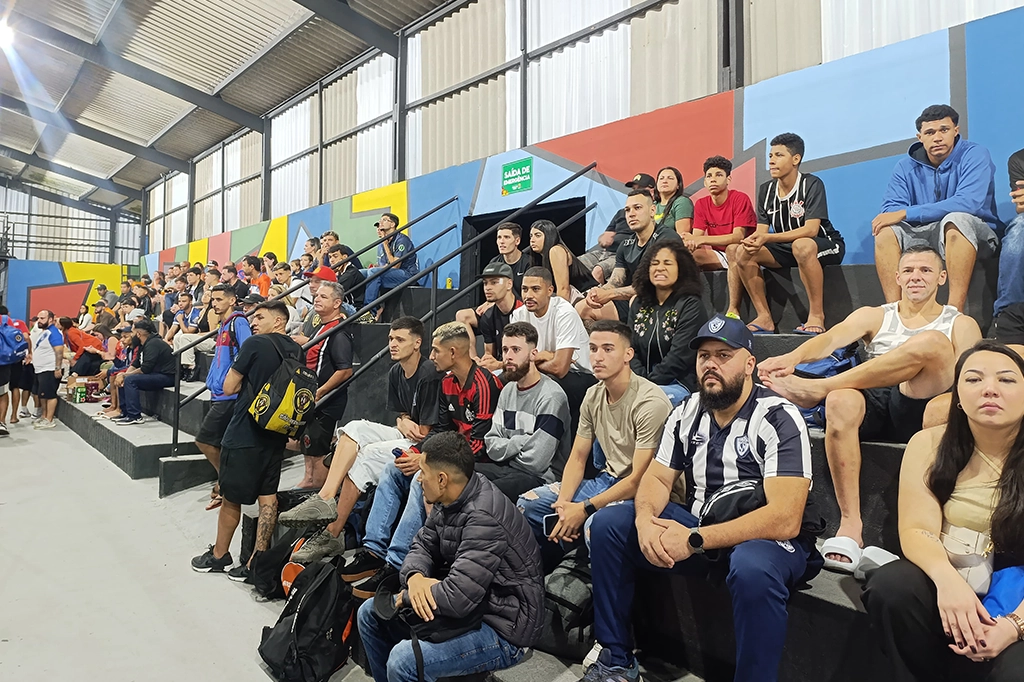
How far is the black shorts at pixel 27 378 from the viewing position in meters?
8.17

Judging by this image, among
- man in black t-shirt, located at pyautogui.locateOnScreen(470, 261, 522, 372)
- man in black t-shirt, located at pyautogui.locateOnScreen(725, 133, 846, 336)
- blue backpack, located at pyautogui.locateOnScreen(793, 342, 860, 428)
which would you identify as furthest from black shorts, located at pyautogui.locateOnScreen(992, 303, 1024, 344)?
man in black t-shirt, located at pyautogui.locateOnScreen(470, 261, 522, 372)

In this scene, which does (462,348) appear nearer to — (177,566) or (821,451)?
(821,451)

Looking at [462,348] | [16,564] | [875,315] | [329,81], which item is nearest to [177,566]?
[16,564]

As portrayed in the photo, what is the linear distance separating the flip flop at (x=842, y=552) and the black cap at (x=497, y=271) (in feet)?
9.12

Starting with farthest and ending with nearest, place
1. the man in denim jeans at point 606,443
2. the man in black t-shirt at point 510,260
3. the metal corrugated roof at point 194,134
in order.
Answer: the metal corrugated roof at point 194,134
the man in black t-shirt at point 510,260
the man in denim jeans at point 606,443

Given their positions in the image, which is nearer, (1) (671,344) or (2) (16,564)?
(1) (671,344)

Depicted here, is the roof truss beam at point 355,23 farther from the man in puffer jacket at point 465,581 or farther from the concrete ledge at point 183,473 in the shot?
the man in puffer jacket at point 465,581

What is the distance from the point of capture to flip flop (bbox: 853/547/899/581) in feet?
6.39

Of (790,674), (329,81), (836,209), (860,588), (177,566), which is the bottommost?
(177,566)

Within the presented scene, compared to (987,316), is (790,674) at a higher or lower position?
lower

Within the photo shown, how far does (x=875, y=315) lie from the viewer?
104 inches

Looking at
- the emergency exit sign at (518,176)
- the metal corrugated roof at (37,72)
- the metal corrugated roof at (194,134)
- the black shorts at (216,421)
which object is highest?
the metal corrugated roof at (37,72)

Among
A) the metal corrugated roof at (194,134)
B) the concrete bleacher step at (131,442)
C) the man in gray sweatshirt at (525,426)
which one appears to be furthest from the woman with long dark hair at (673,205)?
the metal corrugated roof at (194,134)

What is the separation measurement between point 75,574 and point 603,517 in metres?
3.36
